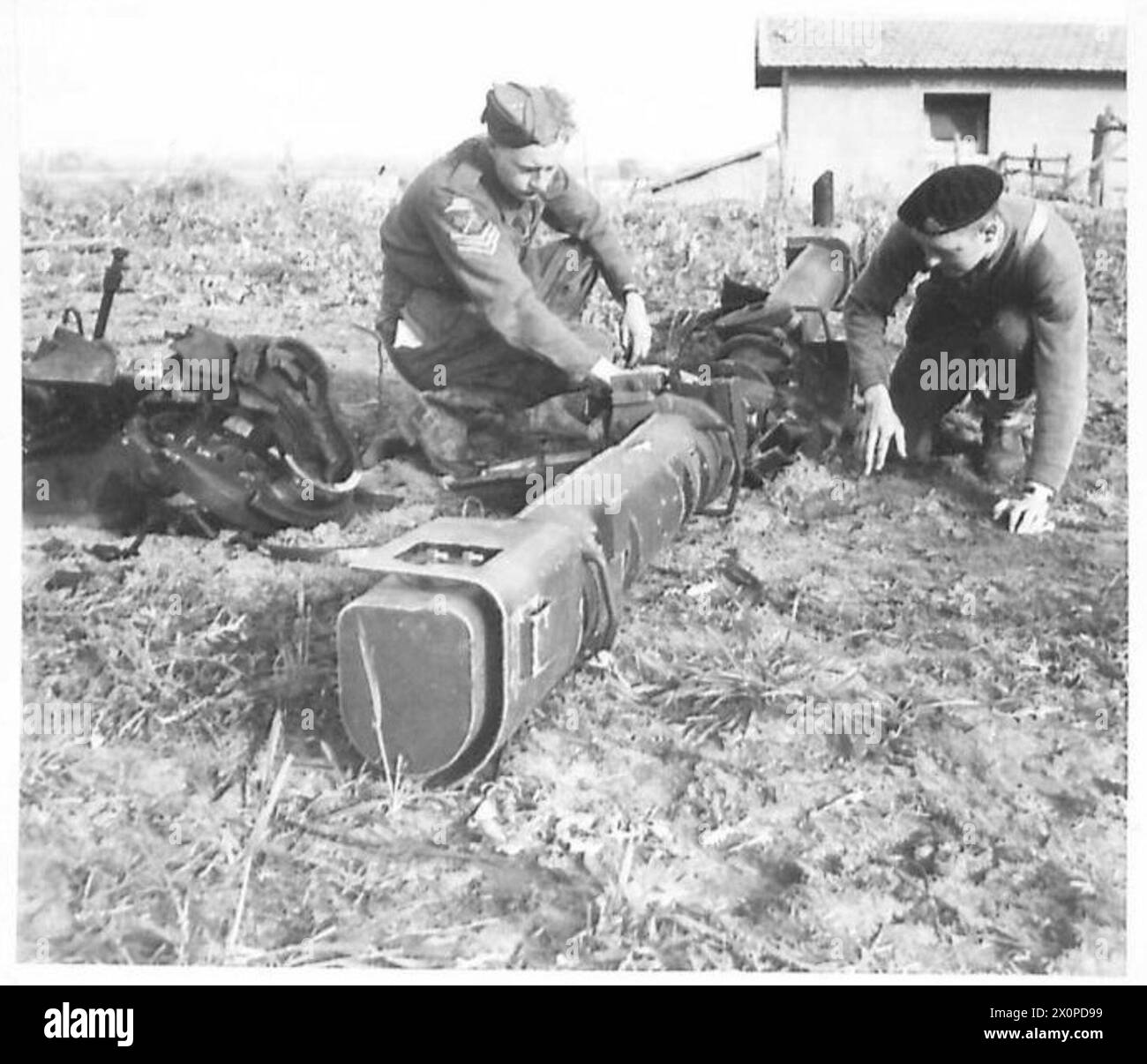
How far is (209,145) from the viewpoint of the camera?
2.25 metres

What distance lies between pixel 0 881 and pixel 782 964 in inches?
45.2

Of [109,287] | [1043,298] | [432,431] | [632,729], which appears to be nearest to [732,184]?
[1043,298]

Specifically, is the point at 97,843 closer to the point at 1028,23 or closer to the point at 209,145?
the point at 209,145

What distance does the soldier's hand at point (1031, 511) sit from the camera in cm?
221

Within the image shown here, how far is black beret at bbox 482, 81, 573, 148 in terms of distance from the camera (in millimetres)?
2188

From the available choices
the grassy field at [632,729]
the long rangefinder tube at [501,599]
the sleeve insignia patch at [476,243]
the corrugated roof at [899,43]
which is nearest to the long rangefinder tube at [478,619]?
the long rangefinder tube at [501,599]

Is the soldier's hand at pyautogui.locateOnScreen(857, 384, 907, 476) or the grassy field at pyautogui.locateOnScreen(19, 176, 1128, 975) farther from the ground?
the soldier's hand at pyautogui.locateOnScreen(857, 384, 907, 476)

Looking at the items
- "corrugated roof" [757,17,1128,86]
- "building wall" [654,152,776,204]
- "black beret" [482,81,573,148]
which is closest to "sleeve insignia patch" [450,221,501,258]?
"black beret" [482,81,573,148]

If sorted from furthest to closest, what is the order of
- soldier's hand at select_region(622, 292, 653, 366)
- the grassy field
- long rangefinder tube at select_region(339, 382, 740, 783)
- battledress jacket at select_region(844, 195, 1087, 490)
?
soldier's hand at select_region(622, 292, 653, 366)
battledress jacket at select_region(844, 195, 1087, 490)
the grassy field
long rangefinder tube at select_region(339, 382, 740, 783)

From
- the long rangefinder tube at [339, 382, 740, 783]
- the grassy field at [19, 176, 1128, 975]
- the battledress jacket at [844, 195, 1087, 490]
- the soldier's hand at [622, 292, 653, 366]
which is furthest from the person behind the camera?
the soldier's hand at [622, 292, 653, 366]

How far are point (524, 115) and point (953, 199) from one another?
0.66m

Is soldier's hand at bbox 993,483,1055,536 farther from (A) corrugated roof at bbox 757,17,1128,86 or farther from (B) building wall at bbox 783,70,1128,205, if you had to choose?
(A) corrugated roof at bbox 757,17,1128,86

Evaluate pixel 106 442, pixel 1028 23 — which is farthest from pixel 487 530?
pixel 1028 23

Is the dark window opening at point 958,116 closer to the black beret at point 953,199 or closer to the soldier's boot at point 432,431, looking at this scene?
the black beret at point 953,199
